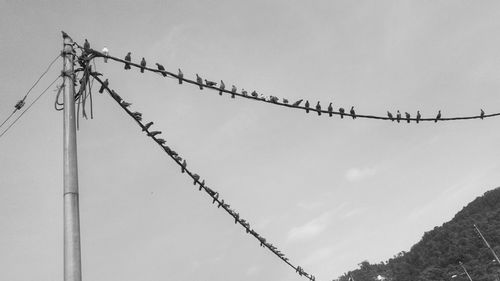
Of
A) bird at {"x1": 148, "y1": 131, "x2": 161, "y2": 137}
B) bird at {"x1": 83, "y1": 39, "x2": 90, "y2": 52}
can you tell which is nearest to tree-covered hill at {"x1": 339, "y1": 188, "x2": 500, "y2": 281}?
bird at {"x1": 148, "y1": 131, "x2": 161, "y2": 137}

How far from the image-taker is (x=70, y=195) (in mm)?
5254

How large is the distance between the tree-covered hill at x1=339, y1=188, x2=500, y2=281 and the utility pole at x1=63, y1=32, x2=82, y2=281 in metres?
94.8

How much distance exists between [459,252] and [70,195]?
152 m

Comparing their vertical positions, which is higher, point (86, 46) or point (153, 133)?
point (86, 46)

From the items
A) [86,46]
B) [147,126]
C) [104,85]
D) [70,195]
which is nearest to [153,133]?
[147,126]

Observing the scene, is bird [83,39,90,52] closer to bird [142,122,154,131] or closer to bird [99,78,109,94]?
bird [99,78,109,94]

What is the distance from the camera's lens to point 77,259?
16.2 ft

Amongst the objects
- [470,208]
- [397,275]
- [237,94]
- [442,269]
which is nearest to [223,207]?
[237,94]

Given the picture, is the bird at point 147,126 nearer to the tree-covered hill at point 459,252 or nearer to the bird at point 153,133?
the bird at point 153,133

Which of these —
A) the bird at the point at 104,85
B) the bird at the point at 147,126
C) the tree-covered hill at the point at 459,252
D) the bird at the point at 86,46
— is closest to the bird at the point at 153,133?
the bird at the point at 147,126

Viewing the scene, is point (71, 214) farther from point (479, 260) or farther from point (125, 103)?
point (479, 260)

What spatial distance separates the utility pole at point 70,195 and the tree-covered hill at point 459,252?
311 ft

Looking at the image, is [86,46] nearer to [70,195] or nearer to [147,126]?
[147,126]

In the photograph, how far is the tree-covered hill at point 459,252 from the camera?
114438 millimetres
